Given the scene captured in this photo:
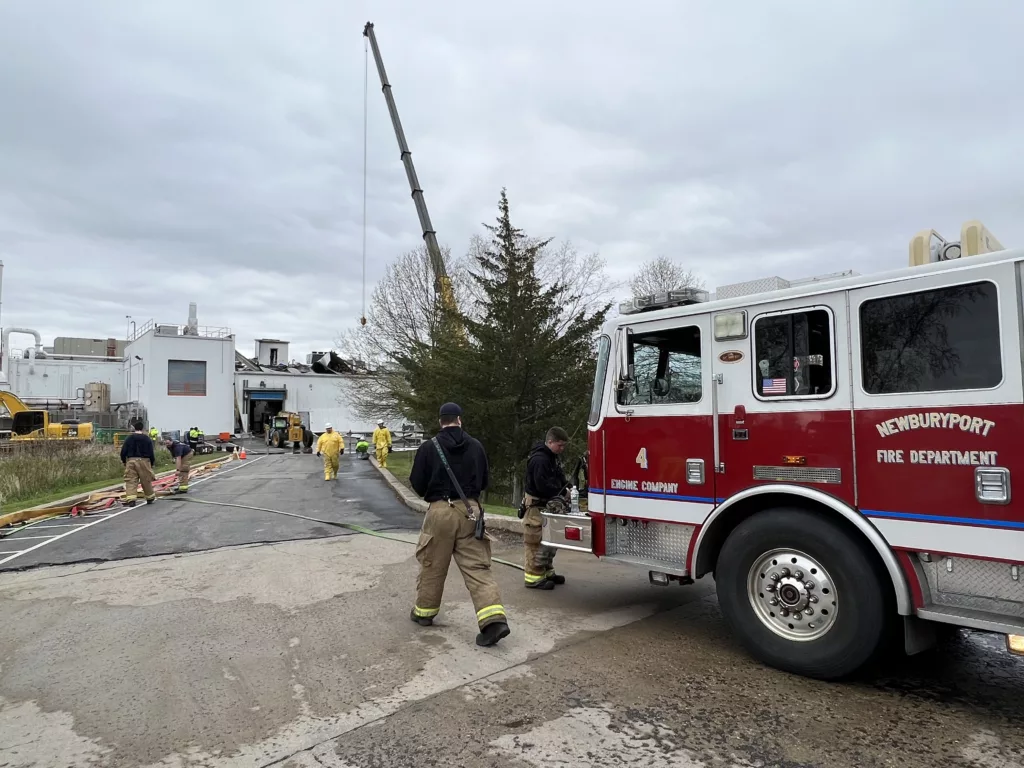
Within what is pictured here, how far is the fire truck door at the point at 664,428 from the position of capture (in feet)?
16.2

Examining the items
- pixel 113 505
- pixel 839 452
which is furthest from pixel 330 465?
pixel 839 452

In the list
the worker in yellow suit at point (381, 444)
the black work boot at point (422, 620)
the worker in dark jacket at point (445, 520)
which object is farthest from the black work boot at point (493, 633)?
the worker in yellow suit at point (381, 444)

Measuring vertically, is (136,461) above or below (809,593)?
above

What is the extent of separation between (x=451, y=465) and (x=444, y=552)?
2.24 ft

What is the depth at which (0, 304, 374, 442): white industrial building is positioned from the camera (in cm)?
4328

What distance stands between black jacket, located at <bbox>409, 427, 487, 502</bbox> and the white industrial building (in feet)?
100

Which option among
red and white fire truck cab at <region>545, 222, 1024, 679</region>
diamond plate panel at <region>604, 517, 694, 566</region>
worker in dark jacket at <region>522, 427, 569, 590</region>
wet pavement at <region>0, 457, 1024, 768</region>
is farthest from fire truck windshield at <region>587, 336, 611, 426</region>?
wet pavement at <region>0, 457, 1024, 768</region>

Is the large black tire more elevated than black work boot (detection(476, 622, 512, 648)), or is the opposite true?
the large black tire

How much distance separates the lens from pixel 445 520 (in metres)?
5.23

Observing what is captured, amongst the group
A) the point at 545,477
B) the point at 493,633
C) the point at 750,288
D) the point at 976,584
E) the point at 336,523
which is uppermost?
the point at 750,288

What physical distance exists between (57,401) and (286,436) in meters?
24.7

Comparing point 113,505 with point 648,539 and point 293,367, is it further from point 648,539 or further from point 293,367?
point 293,367

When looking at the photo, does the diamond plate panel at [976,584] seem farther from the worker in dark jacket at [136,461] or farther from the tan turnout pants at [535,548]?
the worker in dark jacket at [136,461]

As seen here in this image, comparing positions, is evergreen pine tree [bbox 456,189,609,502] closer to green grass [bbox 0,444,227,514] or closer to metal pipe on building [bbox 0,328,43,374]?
green grass [bbox 0,444,227,514]
